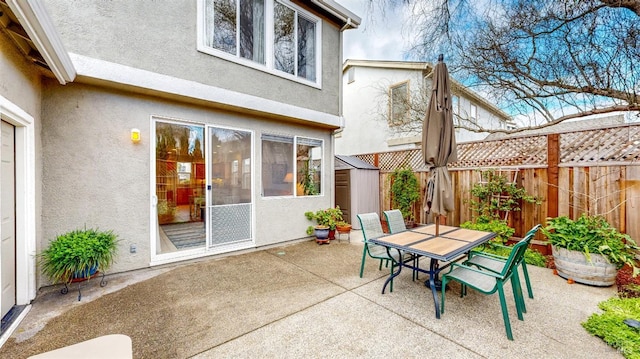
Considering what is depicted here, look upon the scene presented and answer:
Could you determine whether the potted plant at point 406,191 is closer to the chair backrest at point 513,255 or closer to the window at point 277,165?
the window at point 277,165

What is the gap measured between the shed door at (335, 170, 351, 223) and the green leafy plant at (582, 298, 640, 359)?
5777 millimetres

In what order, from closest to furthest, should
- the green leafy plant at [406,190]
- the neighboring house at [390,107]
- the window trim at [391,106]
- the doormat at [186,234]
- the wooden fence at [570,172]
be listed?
the wooden fence at [570,172]
the doormat at [186,234]
the green leafy plant at [406,190]
the neighboring house at [390,107]
the window trim at [391,106]

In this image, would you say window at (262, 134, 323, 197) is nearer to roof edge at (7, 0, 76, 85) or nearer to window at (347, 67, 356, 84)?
roof edge at (7, 0, 76, 85)

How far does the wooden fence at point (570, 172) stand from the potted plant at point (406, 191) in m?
1.31

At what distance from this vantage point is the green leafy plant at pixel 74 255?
3.31m

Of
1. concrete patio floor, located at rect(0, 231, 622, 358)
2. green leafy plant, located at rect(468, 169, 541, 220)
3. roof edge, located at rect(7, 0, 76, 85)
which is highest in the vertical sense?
roof edge, located at rect(7, 0, 76, 85)

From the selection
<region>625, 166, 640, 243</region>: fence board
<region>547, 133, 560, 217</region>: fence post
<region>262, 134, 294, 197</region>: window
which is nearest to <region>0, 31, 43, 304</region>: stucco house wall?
<region>262, 134, 294, 197</region>: window

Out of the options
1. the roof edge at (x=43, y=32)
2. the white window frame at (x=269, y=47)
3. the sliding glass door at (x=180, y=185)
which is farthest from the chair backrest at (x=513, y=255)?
the white window frame at (x=269, y=47)

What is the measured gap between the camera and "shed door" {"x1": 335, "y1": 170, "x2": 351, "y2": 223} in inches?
327

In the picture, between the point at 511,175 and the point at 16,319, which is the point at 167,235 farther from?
the point at 511,175

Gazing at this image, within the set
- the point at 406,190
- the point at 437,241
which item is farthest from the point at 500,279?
the point at 406,190

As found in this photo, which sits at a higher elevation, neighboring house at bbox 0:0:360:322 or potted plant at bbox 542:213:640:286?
neighboring house at bbox 0:0:360:322

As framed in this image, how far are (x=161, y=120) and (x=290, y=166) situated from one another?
9.55ft

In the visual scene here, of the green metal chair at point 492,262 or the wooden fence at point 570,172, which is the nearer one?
the green metal chair at point 492,262
